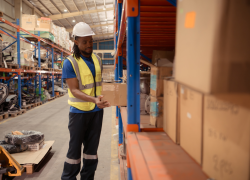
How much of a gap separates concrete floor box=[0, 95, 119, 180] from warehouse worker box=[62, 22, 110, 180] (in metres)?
0.63

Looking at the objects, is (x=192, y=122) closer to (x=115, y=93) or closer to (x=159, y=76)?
(x=159, y=76)

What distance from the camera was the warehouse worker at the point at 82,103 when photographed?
7.59 ft

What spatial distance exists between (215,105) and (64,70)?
81.0 inches

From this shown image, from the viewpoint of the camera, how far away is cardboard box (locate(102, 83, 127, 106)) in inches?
72.2

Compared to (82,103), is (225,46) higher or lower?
higher

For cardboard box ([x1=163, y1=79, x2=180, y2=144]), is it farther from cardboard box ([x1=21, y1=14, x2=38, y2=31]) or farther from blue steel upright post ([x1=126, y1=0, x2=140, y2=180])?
cardboard box ([x1=21, y1=14, x2=38, y2=31])

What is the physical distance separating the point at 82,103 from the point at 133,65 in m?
1.34

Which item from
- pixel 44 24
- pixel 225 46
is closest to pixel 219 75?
pixel 225 46

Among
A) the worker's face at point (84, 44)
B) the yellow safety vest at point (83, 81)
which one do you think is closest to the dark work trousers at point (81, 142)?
the yellow safety vest at point (83, 81)

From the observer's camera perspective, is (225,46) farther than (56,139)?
No

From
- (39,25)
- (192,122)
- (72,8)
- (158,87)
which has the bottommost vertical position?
(192,122)

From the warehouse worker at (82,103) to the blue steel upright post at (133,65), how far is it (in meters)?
1.06

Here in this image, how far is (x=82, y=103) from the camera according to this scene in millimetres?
2355

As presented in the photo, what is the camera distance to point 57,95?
11992mm
